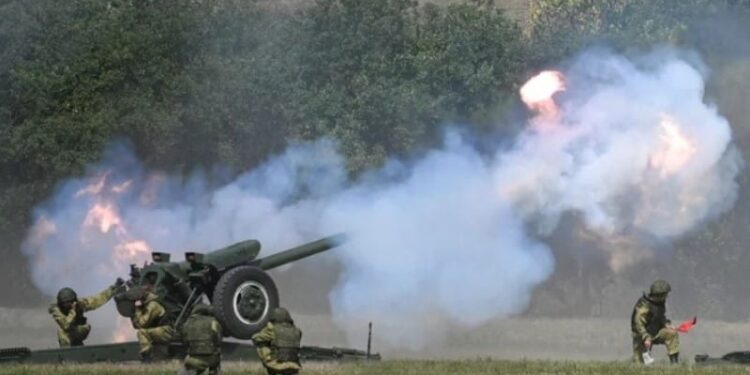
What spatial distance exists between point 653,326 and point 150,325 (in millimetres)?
10075

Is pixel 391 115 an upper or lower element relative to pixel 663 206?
upper

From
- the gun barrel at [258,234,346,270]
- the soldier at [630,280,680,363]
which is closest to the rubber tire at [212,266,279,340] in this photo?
the gun barrel at [258,234,346,270]

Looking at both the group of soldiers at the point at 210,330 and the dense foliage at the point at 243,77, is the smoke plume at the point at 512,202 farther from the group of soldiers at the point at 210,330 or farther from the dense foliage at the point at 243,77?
the dense foliage at the point at 243,77

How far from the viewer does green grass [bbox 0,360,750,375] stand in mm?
29578

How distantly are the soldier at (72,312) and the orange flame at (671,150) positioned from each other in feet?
42.4

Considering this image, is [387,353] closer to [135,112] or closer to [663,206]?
[663,206]

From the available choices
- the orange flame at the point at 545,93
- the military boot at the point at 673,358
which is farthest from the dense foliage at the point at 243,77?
the military boot at the point at 673,358

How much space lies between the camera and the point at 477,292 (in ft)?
129

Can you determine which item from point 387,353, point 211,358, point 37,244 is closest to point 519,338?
point 387,353

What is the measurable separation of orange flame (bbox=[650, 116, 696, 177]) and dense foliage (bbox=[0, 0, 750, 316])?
36.5 ft

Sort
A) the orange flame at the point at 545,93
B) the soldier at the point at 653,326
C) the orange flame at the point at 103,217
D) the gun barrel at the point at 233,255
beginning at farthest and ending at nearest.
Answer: the orange flame at the point at 103,217, the orange flame at the point at 545,93, the gun barrel at the point at 233,255, the soldier at the point at 653,326

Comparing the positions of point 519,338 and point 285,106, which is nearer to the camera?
point 519,338

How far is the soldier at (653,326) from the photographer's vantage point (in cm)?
3291

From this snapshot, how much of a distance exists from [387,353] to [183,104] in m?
18.3
